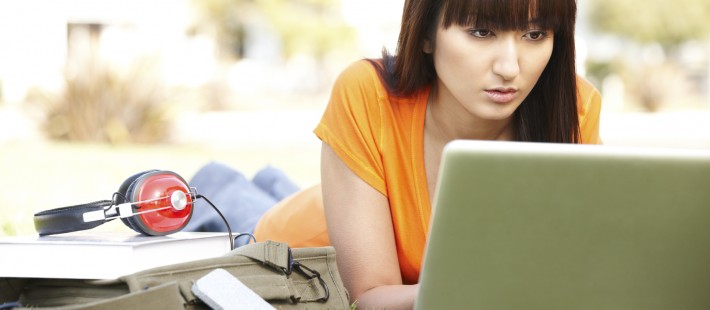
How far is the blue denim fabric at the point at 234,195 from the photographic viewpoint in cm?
383

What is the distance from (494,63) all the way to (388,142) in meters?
0.46

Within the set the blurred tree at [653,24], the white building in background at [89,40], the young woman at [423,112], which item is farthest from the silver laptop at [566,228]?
the blurred tree at [653,24]

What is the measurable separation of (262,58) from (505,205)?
31108mm

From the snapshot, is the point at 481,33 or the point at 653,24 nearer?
the point at 481,33

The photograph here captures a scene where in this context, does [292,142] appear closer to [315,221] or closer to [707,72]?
[315,221]

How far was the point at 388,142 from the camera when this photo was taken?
268cm

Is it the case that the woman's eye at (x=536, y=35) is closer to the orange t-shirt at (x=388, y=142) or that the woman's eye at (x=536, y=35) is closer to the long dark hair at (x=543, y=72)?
the long dark hair at (x=543, y=72)

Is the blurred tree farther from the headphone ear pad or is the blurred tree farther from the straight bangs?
the headphone ear pad

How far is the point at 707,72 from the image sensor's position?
28.8 metres

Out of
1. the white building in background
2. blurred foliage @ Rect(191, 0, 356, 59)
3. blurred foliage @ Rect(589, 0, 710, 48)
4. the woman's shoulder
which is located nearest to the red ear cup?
the woman's shoulder

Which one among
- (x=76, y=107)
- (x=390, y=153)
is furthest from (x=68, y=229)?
(x=76, y=107)

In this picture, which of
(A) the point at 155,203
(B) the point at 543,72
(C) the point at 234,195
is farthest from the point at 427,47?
(C) the point at 234,195

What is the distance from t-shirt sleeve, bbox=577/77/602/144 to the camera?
2.79 m

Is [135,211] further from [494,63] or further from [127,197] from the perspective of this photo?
[494,63]
